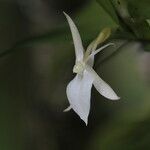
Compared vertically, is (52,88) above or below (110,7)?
below

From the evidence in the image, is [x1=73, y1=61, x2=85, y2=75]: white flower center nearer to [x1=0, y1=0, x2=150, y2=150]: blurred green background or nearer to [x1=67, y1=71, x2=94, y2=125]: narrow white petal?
[x1=67, y1=71, x2=94, y2=125]: narrow white petal

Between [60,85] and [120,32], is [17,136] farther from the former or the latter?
[120,32]

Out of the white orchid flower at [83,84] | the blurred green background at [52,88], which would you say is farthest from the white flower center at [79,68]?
the blurred green background at [52,88]

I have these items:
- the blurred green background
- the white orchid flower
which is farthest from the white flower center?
the blurred green background

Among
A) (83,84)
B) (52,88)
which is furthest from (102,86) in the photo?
(52,88)

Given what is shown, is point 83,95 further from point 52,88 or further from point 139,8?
point 52,88

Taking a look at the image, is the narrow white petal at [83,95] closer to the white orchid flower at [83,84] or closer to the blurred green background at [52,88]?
the white orchid flower at [83,84]

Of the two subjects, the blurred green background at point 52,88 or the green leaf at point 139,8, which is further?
the blurred green background at point 52,88

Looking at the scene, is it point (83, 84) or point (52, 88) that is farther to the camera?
point (52, 88)
